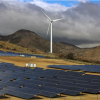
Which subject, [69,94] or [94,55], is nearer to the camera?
[69,94]

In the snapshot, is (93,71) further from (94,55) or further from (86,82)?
(94,55)

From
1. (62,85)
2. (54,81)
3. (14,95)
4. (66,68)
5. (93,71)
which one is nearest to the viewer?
(14,95)

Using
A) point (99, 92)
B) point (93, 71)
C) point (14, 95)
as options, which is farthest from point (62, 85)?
point (93, 71)

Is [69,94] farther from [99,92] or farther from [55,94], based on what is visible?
[99,92]

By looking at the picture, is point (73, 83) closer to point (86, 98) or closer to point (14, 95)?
point (86, 98)

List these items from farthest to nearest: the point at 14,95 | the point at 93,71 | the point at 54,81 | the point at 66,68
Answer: the point at 66,68
the point at 93,71
the point at 54,81
the point at 14,95

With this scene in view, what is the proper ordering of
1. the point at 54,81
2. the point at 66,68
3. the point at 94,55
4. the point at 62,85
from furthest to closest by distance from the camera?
1. the point at 94,55
2. the point at 66,68
3. the point at 54,81
4. the point at 62,85

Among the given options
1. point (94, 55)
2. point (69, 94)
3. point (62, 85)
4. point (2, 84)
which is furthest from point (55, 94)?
point (94, 55)

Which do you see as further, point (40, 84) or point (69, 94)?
point (40, 84)
